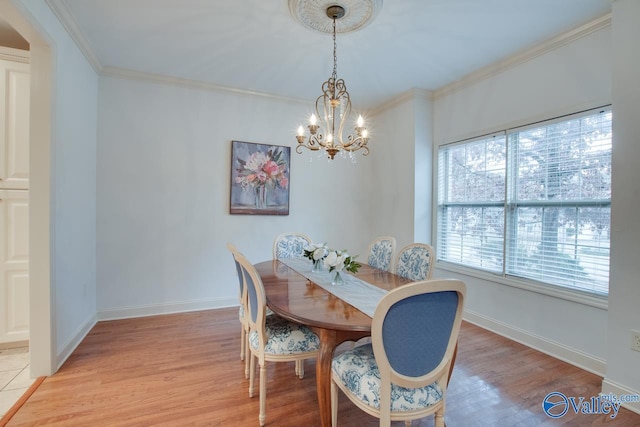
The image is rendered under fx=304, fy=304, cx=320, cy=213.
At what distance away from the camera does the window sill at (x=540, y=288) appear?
2.41 meters

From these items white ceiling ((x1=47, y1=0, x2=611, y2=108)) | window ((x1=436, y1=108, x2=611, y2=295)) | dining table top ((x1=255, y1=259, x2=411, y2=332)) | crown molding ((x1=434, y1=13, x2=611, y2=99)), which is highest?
white ceiling ((x1=47, y1=0, x2=611, y2=108))

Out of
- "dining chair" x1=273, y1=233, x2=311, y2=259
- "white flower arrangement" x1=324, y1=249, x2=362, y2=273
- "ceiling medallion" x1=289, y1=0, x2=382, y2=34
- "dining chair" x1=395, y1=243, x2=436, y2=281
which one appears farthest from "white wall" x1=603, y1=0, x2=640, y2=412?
"dining chair" x1=273, y1=233, x2=311, y2=259

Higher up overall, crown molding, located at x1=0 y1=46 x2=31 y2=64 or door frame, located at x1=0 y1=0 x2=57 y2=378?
crown molding, located at x1=0 y1=46 x2=31 y2=64

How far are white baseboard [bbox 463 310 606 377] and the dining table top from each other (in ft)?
4.97

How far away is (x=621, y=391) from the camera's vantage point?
2.01 metres

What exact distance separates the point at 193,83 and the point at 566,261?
166 inches

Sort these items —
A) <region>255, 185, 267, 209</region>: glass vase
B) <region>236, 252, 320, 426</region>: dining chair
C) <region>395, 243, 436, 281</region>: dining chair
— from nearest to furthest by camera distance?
<region>236, 252, 320, 426</region>: dining chair → <region>395, 243, 436, 281</region>: dining chair → <region>255, 185, 267, 209</region>: glass vase

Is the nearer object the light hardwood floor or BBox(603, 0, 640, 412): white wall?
the light hardwood floor

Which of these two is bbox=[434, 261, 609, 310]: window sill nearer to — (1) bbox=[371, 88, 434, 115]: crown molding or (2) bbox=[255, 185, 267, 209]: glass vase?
(1) bbox=[371, 88, 434, 115]: crown molding

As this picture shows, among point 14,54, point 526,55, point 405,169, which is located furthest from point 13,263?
point 526,55

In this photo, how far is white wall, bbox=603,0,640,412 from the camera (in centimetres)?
197

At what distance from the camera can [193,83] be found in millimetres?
3602

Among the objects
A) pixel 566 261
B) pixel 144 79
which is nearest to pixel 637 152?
pixel 566 261

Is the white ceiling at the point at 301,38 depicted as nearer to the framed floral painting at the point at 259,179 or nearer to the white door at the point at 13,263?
the framed floral painting at the point at 259,179
